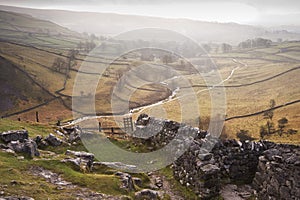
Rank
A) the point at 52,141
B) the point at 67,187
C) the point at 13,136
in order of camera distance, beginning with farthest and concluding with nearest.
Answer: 1. the point at 52,141
2. the point at 13,136
3. the point at 67,187

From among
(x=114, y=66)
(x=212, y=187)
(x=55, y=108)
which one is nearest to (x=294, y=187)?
(x=212, y=187)

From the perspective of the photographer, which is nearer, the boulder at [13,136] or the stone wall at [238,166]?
the stone wall at [238,166]

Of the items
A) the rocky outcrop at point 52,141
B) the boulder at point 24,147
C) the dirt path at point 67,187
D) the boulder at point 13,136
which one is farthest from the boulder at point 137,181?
the rocky outcrop at point 52,141

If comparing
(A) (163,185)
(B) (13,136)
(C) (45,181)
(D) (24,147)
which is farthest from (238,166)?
(B) (13,136)

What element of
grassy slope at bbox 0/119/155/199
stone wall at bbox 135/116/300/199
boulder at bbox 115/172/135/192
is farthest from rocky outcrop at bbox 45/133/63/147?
boulder at bbox 115/172/135/192

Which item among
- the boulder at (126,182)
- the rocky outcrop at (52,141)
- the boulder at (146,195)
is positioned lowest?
the rocky outcrop at (52,141)

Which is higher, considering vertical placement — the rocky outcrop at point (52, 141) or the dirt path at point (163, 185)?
the rocky outcrop at point (52, 141)

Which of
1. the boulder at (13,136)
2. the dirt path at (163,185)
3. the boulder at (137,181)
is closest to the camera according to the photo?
the boulder at (137,181)

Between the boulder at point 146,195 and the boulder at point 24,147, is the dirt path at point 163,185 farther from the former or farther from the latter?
the boulder at point 24,147

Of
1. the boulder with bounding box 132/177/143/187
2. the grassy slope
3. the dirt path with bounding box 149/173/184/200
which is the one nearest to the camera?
the grassy slope

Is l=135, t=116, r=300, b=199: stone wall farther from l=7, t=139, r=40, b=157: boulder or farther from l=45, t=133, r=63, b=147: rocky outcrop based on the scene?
l=45, t=133, r=63, b=147: rocky outcrop

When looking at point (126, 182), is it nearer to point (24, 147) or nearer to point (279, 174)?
point (24, 147)

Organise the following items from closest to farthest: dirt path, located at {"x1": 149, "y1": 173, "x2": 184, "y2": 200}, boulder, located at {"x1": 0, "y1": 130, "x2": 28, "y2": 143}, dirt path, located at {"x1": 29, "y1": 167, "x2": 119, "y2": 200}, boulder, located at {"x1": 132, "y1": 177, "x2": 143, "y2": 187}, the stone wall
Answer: dirt path, located at {"x1": 29, "y1": 167, "x2": 119, "y2": 200}, the stone wall, boulder, located at {"x1": 132, "y1": 177, "x2": 143, "y2": 187}, dirt path, located at {"x1": 149, "y1": 173, "x2": 184, "y2": 200}, boulder, located at {"x1": 0, "y1": 130, "x2": 28, "y2": 143}

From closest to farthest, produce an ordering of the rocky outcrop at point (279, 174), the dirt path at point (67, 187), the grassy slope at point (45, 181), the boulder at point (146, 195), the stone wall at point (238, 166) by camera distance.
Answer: the grassy slope at point (45, 181), the rocky outcrop at point (279, 174), the dirt path at point (67, 187), the stone wall at point (238, 166), the boulder at point (146, 195)
